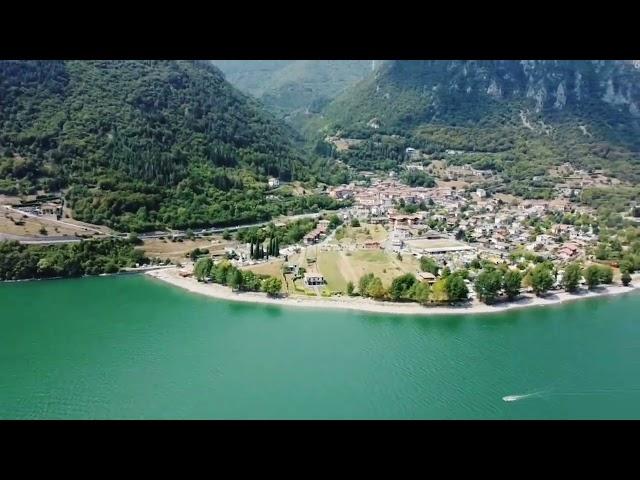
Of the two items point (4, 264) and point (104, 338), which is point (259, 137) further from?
point (104, 338)

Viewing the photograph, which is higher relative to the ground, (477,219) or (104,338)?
(477,219)

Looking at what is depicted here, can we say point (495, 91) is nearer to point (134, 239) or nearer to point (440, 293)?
point (134, 239)

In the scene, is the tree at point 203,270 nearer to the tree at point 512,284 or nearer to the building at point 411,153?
the tree at point 512,284

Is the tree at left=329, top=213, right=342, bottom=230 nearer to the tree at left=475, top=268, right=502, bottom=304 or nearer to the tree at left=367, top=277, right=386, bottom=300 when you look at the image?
the tree at left=367, top=277, right=386, bottom=300

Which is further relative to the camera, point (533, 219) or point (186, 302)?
point (533, 219)

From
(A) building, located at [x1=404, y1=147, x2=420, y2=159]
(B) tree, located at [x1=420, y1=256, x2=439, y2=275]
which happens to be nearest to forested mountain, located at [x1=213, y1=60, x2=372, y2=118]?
(A) building, located at [x1=404, y1=147, x2=420, y2=159]

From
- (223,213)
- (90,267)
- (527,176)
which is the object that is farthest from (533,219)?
(90,267)
